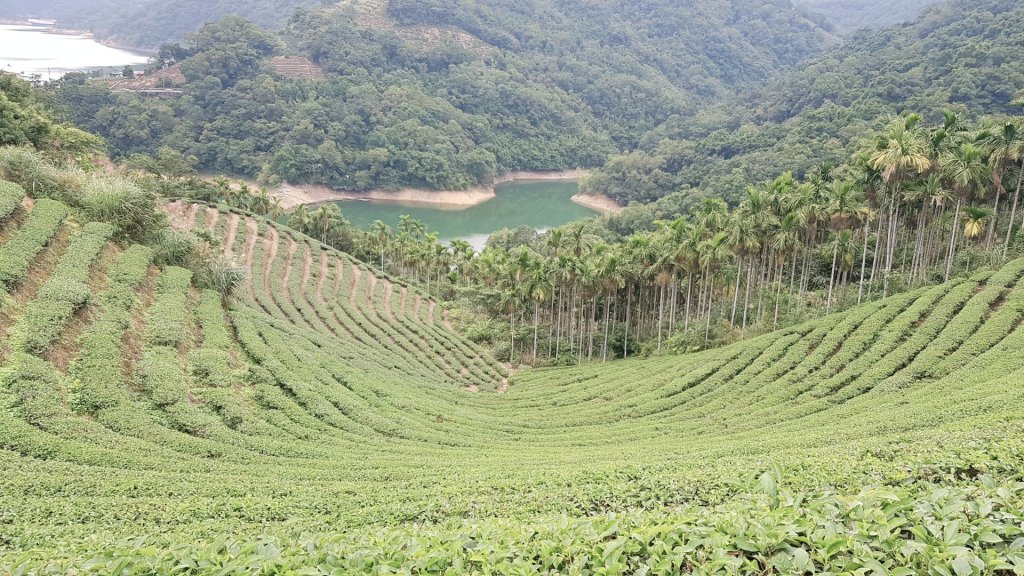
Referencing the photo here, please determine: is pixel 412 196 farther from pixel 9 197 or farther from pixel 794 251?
pixel 9 197

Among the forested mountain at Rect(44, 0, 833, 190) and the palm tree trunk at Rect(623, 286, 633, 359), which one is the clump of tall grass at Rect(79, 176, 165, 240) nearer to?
the palm tree trunk at Rect(623, 286, 633, 359)

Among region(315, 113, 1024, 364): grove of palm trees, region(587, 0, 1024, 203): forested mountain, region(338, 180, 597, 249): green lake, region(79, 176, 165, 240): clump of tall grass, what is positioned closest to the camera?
region(79, 176, 165, 240): clump of tall grass

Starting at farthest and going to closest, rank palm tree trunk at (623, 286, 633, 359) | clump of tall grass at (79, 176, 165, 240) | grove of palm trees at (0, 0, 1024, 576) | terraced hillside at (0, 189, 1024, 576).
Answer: palm tree trunk at (623, 286, 633, 359), clump of tall grass at (79, 176, 165, 240), grove of palm trees at (0, 0, 1024, 576), terraced hillside at (0, 189, 1024, 576)

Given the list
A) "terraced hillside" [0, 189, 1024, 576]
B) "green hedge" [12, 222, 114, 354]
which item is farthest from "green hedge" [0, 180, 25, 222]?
"green hedge" [12, 222, 114, 354]

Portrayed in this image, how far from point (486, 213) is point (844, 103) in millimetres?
69488

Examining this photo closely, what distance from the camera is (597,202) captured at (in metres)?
122

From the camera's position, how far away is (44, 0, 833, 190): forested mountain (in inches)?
4683

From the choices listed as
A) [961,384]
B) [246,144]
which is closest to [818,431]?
[961,384]

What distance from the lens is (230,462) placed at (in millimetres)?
14773

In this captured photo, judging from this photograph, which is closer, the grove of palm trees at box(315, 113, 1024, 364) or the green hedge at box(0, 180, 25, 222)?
the green hedge at box(0, 180, 25, 222)

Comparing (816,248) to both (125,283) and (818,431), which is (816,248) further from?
(125,283)

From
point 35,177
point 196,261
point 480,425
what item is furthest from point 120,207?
point 480,425

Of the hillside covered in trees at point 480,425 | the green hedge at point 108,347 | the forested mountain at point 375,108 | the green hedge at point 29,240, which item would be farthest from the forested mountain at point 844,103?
the green hedge at point 29,240

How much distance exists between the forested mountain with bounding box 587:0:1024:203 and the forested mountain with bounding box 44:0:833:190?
1279 inches
